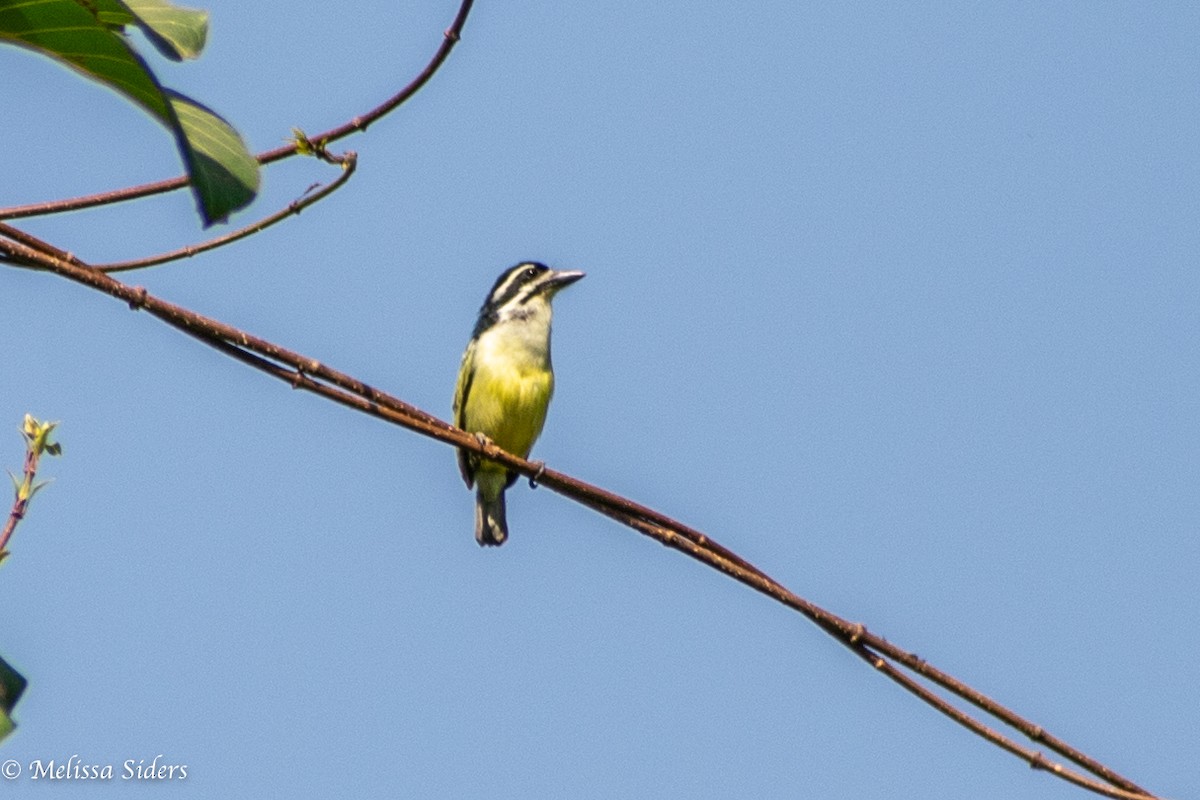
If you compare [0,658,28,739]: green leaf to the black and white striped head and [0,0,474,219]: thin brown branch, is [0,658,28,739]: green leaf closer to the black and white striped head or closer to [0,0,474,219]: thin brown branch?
[0,0,474,219]: thin brown branch

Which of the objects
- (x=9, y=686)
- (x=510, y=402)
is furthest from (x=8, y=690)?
(x=510, y=402)

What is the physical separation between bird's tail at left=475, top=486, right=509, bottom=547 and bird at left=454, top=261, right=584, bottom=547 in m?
0.60

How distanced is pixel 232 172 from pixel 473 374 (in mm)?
4852

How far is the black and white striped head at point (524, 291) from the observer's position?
7.07 meters

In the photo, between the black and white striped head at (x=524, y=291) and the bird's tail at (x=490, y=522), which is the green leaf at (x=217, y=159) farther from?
the bird's tail at (x=490, y=522)

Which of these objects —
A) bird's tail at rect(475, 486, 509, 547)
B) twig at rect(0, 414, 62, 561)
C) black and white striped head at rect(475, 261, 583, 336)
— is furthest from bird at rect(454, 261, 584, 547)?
twig at rect(0, 414, 62, 561)

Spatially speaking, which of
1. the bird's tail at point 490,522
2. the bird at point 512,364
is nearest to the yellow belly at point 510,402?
the bird at point 512,364

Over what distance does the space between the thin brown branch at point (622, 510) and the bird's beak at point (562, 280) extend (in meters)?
4.28

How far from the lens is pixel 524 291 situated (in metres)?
7.13

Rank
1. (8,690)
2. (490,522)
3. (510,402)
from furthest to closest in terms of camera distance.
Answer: (490,522)
(510,402)
(8,690)

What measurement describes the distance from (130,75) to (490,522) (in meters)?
5.71

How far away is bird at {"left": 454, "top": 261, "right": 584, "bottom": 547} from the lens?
6.93m

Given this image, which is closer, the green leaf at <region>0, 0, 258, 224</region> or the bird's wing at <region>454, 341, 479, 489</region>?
the green leaf at <region>0, 0, 258, 224</region>

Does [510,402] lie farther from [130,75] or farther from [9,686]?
[130,75]
